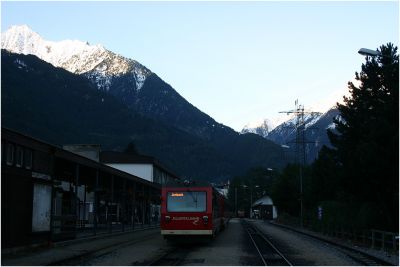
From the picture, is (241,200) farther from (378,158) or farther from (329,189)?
(378,158)

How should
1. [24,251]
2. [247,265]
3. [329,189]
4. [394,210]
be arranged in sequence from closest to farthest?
[247,265] → [24,251] → [394,210] → [329,189]

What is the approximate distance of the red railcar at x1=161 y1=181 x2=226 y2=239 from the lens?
86.3 ft

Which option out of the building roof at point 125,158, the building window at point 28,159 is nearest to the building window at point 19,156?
the building window at point 28,159

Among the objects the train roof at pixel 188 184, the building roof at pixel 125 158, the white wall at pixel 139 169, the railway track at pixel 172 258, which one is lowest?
the railway track at pixel 172 258

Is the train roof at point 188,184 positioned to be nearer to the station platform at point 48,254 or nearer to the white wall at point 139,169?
the station platform at point 48,254

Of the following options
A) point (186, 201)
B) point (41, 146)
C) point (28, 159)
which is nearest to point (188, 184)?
point (186, 201)

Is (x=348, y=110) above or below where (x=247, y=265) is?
above

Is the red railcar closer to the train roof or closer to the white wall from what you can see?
the train roof

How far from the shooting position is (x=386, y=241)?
23781mm

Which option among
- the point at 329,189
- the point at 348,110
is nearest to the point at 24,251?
the point at 348,110

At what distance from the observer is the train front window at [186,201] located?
1046 inches

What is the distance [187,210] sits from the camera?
2650 centimetres

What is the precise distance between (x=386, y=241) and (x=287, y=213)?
53007mm

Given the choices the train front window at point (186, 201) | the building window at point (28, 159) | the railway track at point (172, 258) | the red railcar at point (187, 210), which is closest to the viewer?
the railway track at point (172, 258)
